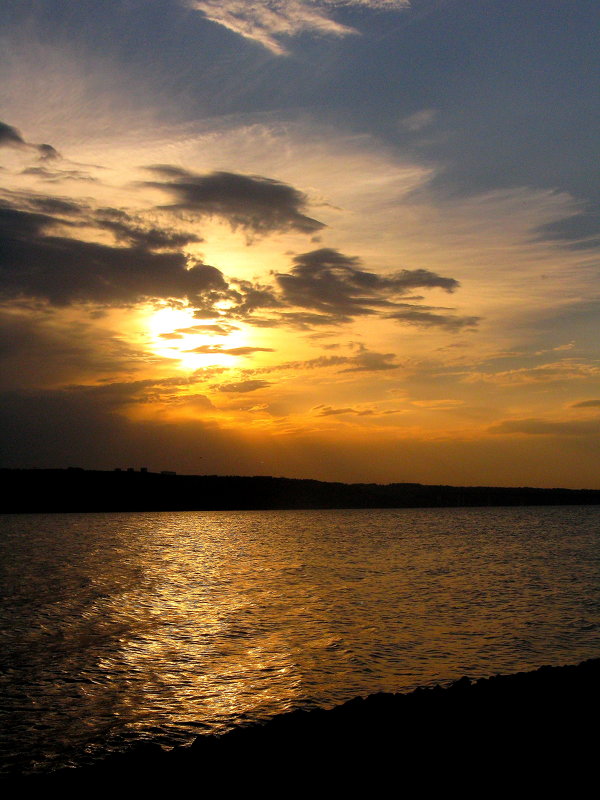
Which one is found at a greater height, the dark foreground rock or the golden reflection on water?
the dark foreground rock

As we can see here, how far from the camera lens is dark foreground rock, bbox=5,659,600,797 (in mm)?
12547

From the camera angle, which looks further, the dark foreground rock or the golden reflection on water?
Answer: the golden reflection on water

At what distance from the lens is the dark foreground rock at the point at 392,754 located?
12.5 meters

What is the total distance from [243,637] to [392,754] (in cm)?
1588

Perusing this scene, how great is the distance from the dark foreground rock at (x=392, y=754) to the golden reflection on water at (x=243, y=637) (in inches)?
133

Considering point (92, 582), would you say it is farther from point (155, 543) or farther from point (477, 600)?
point (155, 543)

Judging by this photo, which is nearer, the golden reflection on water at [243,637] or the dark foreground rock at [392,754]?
the dark foreground rock at [392,754]

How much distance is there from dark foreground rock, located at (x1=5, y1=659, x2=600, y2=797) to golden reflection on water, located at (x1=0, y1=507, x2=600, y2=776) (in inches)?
133

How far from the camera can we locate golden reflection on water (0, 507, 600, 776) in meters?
19.5

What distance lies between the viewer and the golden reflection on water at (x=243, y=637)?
19500 mm

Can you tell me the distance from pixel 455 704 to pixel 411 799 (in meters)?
5.69

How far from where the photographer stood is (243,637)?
29.0m

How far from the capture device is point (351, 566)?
200ft

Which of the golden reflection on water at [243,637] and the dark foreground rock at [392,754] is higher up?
the dark foreground rock at [392,754]
